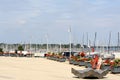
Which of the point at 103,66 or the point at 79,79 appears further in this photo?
the point at 103,66

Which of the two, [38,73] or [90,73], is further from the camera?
[38,73]

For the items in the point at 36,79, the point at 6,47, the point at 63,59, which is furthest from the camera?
the point at 6,47

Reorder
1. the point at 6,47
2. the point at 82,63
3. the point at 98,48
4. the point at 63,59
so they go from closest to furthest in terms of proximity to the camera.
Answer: the point at 82,63
the point at 63,59
the point at 98,48
the point at 6,47

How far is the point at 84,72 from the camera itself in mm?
21844

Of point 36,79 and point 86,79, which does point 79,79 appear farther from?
point 36,79

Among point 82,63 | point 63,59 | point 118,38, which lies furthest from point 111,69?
point 118,38

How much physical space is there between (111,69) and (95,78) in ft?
16.5

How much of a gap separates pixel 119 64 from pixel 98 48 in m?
60.9

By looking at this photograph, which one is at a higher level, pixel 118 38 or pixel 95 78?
pixel 118 38

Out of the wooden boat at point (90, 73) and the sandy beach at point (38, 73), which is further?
the sandy beach at point (38, 73)

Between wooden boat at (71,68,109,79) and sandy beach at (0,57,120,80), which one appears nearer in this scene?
wooden boat at (71,68,109,79)

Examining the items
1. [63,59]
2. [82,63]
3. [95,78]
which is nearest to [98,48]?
[63,59]

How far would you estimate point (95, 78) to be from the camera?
22219 millimetres

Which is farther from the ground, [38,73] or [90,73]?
[90,73]
